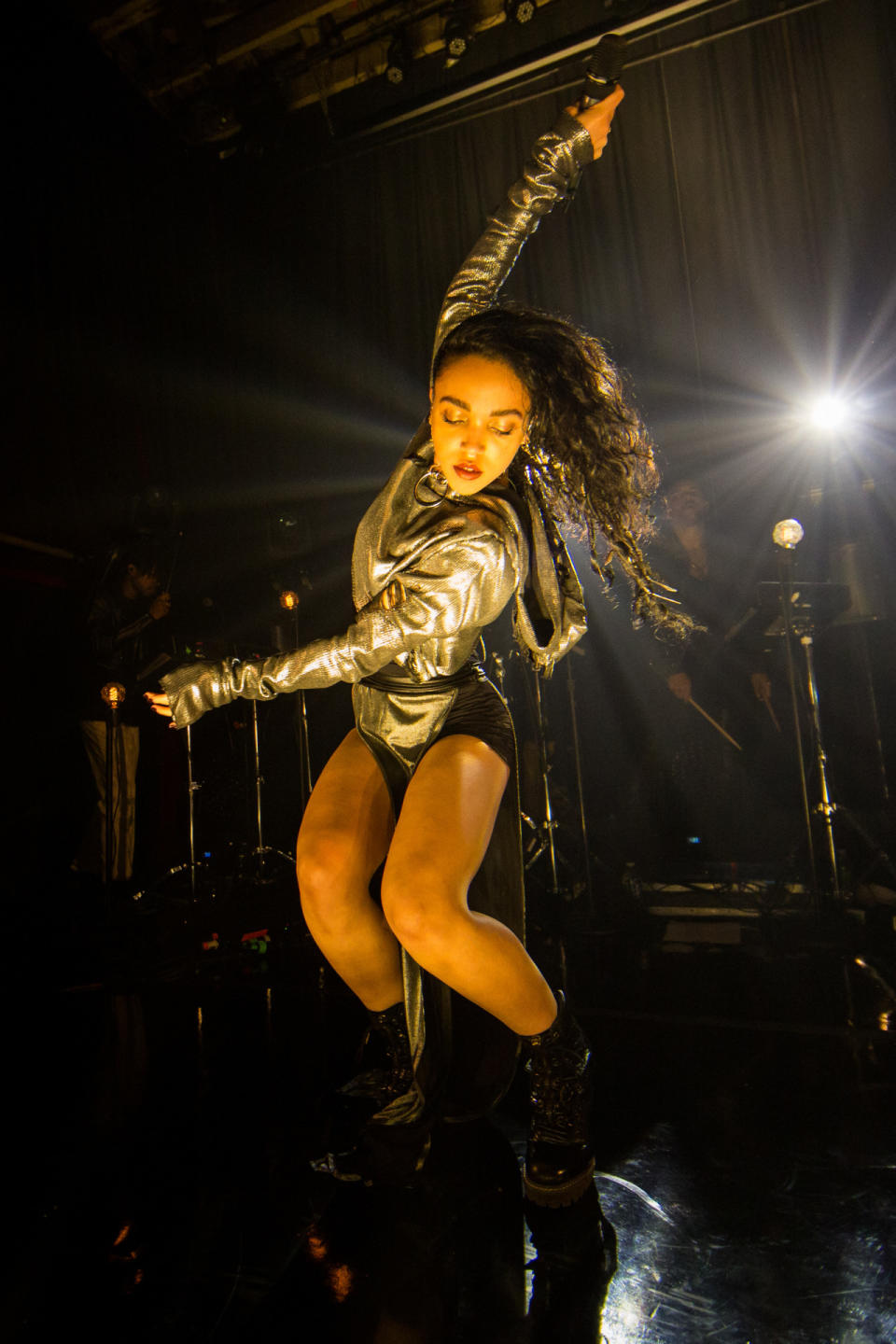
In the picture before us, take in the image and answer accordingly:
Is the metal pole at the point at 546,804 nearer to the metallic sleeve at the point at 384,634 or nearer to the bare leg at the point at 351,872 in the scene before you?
the bare leg at the point at 351,872

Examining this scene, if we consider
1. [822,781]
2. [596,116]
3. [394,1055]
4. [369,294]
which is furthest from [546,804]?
[369,294]

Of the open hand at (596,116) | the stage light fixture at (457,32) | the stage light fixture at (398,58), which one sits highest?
the stage light fixture at (398,58)

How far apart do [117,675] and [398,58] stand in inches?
160

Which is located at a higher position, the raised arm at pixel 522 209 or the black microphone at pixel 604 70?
the black microphone at pixel 604 70

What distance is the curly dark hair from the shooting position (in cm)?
165

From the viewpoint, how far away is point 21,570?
208 inches

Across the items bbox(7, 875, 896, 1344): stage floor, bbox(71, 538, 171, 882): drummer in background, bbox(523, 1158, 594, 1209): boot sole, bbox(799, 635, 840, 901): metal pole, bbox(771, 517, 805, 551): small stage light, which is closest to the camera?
bbox(7, 875, 896, 1344): stage floor

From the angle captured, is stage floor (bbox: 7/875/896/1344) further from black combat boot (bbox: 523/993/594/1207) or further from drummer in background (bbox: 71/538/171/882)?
drummer in background (bbox: 71/538/171/882)

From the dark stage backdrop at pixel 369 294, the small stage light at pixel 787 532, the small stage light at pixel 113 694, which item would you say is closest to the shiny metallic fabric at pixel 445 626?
the small stage light at pixel 787 532

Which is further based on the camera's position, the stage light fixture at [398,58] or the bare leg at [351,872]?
the stage light fixture at [398,58]

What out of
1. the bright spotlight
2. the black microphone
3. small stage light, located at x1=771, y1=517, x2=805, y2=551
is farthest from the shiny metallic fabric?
the bright spotlight

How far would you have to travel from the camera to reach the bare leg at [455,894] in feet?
4.48

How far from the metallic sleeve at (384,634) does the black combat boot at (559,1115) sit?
2.67 feet

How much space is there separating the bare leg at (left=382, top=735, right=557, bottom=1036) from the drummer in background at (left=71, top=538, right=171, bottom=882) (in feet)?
12.4
